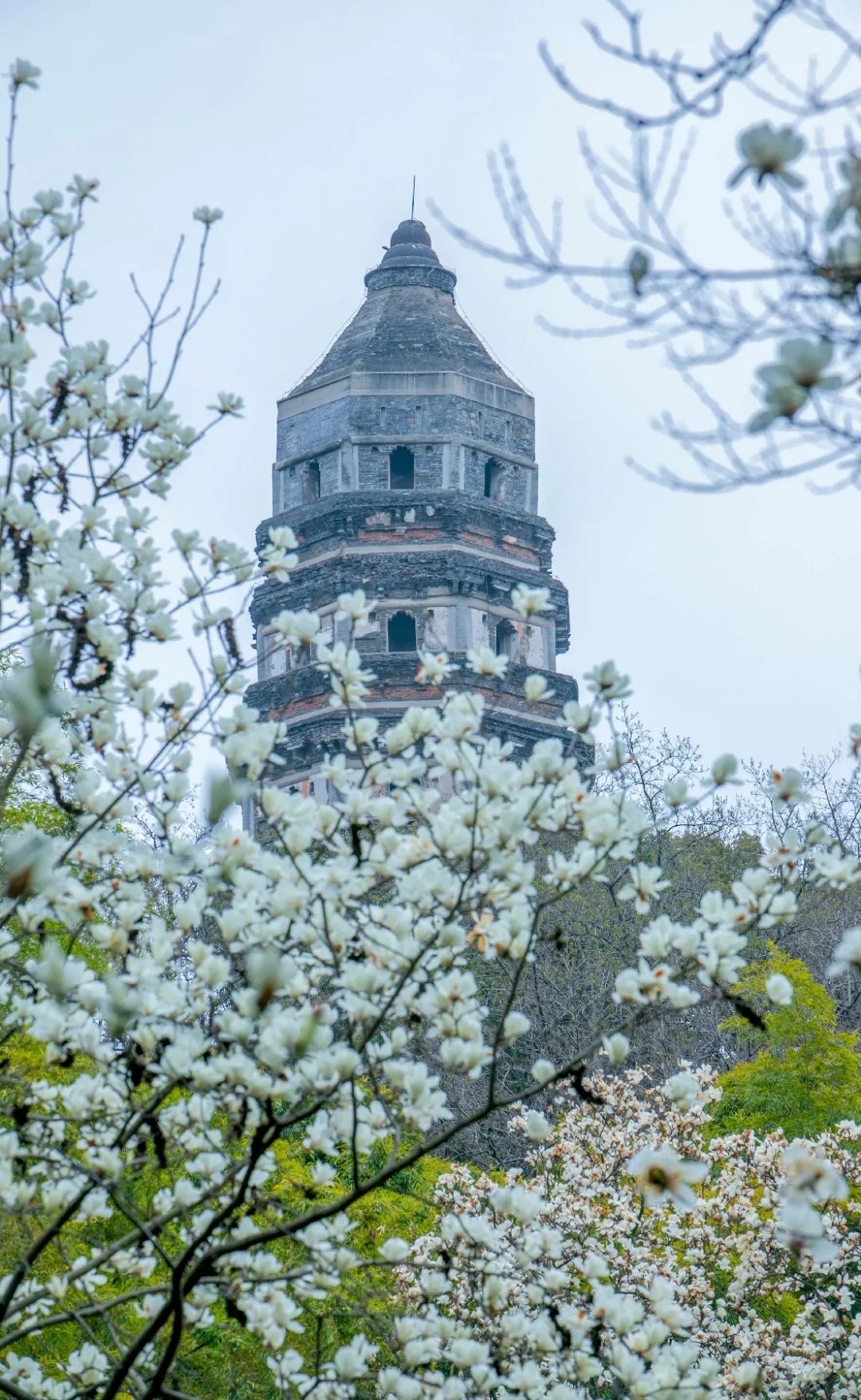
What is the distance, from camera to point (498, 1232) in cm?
1099

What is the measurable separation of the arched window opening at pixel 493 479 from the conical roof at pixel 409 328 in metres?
1.53

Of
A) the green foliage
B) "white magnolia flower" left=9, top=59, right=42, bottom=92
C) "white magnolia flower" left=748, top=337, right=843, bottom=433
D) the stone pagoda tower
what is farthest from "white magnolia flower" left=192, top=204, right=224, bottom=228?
the stone pagoda tower

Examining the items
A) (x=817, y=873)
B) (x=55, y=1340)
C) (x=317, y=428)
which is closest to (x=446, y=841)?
(x=817, y=873)

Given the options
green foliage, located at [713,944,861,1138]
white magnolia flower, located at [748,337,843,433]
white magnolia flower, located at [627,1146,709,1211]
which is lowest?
white magnolia flower, located at [627,1146,709,1211]

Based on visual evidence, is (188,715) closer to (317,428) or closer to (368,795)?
(368,795)

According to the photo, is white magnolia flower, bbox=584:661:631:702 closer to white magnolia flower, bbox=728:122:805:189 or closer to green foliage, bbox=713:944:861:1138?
white magnolia flower, bbox=728:122:805:189

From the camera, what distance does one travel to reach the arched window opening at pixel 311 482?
3550cm

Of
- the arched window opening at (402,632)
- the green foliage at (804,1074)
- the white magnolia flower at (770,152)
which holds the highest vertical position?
the arched window opening at (402,632)

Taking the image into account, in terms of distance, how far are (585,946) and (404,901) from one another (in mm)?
20640

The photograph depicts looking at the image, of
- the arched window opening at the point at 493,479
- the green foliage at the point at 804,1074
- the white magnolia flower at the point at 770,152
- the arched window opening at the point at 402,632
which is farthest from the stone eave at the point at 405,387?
the white magnolia flower at the point at 770,152

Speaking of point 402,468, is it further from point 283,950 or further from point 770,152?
point 770,152

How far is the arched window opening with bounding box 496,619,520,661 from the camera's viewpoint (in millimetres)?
34344

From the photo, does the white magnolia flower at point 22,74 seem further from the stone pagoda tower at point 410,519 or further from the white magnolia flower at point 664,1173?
the stone pagoda tower at point 410,519

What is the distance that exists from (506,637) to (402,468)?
374 centimetres
